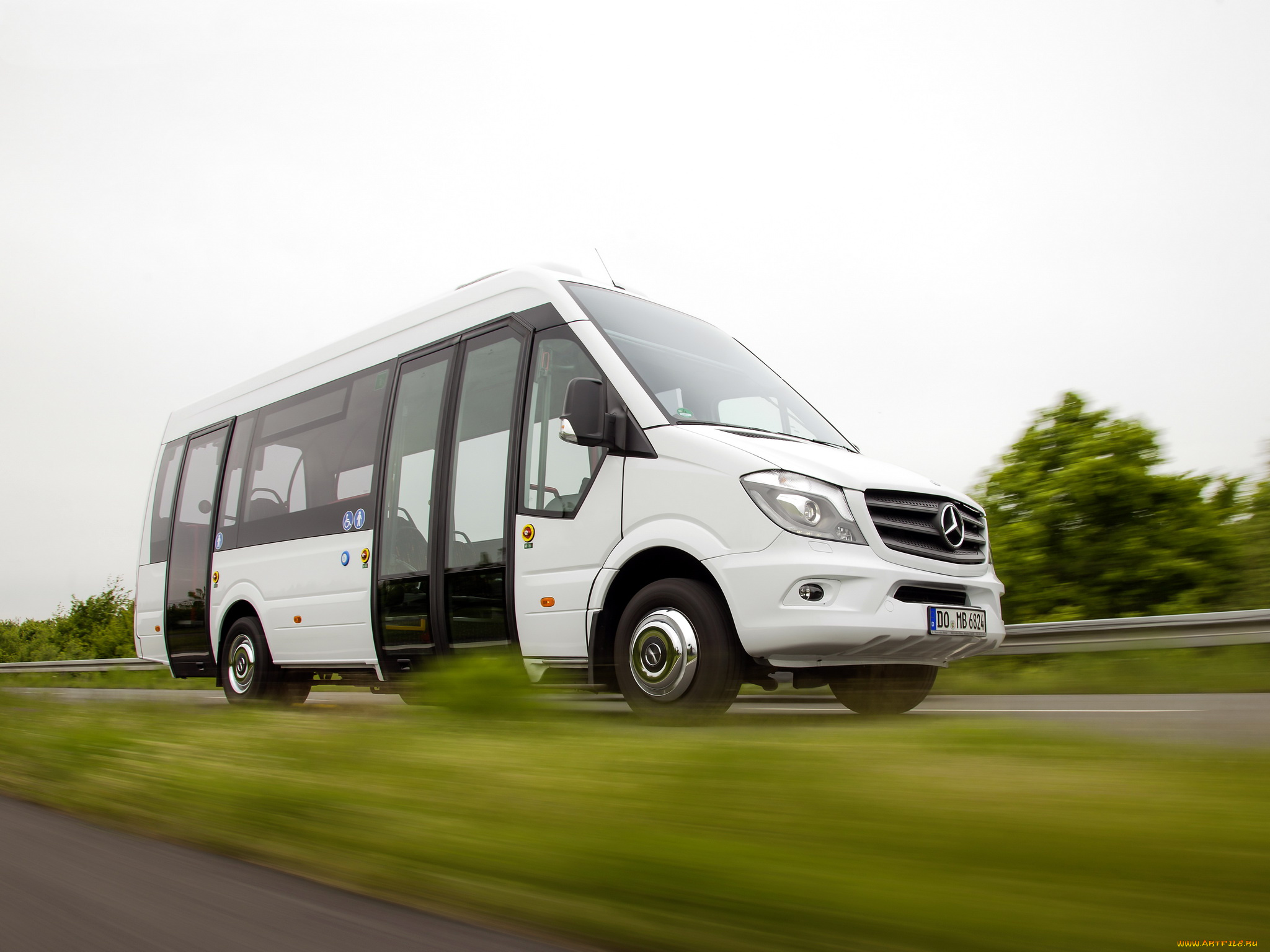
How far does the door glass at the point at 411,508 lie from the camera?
7.16 m

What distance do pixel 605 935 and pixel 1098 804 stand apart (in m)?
0.99

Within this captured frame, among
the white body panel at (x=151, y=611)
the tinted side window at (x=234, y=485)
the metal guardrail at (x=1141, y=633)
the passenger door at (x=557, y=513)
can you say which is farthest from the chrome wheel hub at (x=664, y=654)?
the white body panel at (x=151, y=611)

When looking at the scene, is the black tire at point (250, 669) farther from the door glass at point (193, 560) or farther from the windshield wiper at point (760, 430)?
the windshield wiper at point (760, 430)

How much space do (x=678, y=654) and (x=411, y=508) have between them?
3109 mm

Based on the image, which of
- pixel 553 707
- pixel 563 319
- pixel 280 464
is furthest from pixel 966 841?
pixel 280 464

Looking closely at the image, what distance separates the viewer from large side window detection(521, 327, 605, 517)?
5.96 metres

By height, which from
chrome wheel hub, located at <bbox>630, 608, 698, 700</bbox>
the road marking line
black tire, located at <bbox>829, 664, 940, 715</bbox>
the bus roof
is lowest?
the road marking line

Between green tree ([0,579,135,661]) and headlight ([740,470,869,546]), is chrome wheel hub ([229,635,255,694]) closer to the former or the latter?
headlight ([740,470,869,546])

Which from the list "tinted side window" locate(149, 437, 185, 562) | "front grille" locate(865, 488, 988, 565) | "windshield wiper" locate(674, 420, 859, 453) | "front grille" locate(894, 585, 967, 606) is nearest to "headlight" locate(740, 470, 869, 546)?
"front grille" locate(865, 488, 988, 565)

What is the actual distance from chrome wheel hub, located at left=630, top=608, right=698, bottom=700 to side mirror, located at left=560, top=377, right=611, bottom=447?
1.07 m

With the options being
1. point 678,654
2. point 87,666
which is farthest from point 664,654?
point 87,666

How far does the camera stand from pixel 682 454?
17.5 ft

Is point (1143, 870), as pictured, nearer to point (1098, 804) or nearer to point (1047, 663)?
point (1098, 804)

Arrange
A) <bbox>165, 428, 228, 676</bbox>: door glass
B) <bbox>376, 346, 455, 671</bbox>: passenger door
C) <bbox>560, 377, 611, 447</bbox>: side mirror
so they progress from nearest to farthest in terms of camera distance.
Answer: <bbox>560, 377, 611, 447</bbox>: side mirror, <bbox>376, 346, 455, 671</bbox>: passenger door, <bbox>165, 428, 228, 676</bbox>: door glass
